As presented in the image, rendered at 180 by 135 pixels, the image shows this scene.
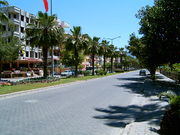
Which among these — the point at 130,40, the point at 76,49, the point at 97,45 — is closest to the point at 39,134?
the point at 76,49

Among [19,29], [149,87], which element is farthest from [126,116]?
[19,29]

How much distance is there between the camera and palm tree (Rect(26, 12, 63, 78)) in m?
26.1

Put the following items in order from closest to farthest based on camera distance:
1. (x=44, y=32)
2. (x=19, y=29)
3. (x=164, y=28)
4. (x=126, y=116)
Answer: (x=126, y=116)
(x=164, y=28)
(x=44, y=32)
(x=19, y=29)

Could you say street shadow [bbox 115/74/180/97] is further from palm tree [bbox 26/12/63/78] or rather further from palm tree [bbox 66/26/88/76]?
palm tree [bbox 66/26/88/76]

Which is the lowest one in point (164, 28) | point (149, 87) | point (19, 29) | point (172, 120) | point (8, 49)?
point (149, 87)

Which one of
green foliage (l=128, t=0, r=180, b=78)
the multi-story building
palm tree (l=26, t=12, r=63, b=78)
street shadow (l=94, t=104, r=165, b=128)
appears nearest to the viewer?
street shadow (l=94, t=104, r=165, b=128)

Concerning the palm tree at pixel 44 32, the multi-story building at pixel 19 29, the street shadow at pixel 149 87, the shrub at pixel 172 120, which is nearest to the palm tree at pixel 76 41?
the palm tree at pixel 44 32

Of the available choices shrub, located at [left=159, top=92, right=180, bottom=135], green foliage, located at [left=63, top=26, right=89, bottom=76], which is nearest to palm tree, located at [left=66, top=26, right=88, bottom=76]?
green foliage, located at [left=63, top=26, right=89, bottom=76]

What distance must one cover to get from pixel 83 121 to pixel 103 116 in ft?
3.98

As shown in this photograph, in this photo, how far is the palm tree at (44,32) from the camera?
26.1 meters

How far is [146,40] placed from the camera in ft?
76.1

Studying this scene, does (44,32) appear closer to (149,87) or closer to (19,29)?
(149,87)

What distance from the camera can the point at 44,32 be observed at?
26.5m

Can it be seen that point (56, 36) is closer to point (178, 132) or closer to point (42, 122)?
point (42, 122)
